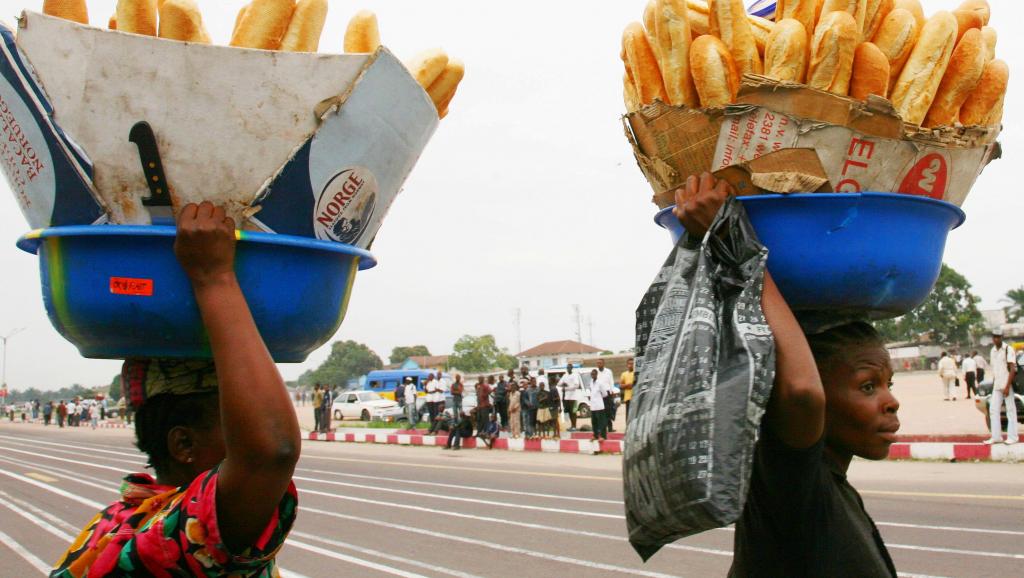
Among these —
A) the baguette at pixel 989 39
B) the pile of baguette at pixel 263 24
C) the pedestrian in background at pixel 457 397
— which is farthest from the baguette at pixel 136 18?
the pedestrian in background at pixel 457 397

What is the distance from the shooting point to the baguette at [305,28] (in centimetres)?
142

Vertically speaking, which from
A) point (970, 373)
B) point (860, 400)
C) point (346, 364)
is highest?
point (346, 364)

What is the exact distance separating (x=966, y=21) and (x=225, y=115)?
55.5 inches

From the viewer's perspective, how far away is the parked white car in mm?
34031

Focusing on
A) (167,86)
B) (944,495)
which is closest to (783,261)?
(167,86)

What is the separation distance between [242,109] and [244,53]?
88 mm

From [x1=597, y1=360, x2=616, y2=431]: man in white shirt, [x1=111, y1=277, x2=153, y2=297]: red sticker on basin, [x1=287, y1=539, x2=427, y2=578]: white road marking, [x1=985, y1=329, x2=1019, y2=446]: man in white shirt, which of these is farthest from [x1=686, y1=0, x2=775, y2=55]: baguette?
[x1=597, y1=360, x2=616, y2=431]: man in white shirt

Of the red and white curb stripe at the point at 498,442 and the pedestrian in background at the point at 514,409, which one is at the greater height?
the pedestrian in background at the point at 514,409

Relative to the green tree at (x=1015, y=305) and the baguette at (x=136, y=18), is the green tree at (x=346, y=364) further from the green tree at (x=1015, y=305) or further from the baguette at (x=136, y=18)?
the baguette at (x=136, y=18)

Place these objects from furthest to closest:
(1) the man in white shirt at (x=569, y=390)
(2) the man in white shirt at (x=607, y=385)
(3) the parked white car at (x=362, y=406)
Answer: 1. (3) the parked white car at (x=362, y=406)
2. (1) the man in white shirt at (x=569, y=390)
3. (2) the man in white shirt at (x=607, y=385)

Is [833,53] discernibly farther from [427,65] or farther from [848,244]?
[427,65]

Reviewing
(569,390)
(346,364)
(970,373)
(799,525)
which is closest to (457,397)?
(569,390)

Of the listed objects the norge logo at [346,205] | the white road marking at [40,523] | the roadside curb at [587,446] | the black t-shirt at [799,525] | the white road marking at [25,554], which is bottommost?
the white road marking at [25,554]

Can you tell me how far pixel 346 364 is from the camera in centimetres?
13262
